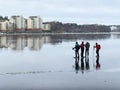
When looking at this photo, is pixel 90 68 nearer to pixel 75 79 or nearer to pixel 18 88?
pixel 75 79

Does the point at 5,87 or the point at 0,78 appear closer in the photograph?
the point at 5,87

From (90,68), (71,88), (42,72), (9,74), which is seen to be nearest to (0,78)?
(9,74)

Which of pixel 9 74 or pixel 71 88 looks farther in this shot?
pixel 9 74

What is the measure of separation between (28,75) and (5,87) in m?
4.06

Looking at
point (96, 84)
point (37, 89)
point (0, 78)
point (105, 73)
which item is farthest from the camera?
point (105, 73)

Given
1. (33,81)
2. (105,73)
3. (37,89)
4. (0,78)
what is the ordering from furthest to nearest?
1. (105,73)
2. (0,78)
3. (33,81)
4. (37,89)

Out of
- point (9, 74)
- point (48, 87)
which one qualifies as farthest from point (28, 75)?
point (48, 87)

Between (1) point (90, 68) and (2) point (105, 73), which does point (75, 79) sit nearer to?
(2) point (105, 73)

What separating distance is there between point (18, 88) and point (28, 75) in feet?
14.3

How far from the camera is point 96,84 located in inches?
638

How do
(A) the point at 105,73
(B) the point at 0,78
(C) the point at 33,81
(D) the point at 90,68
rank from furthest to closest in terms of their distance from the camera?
(D) the point at 90,68 < (A) the point at 105,73 < (B) the point at 0,78 < (C) the point at 33,81

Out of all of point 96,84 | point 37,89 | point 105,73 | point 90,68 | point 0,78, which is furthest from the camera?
point 90,68

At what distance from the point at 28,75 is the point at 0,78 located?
5.45 feet

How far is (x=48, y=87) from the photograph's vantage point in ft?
51.1
